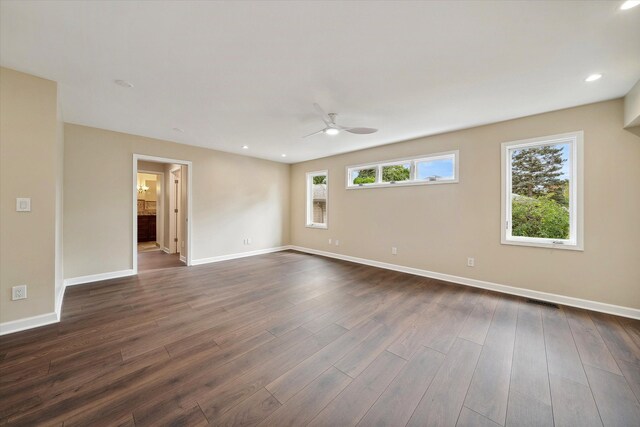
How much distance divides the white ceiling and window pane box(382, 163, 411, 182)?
50.9 inches

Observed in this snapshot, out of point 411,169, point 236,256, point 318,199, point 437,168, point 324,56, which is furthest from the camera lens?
point 318,199

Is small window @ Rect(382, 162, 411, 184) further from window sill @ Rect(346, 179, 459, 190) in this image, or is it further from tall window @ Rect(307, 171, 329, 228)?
tall window @ Rect(307, 171, 329, 228)

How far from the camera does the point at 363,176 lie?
533 cm

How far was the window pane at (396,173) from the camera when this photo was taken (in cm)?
457

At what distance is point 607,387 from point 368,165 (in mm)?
4288

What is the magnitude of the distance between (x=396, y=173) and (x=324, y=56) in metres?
3.14

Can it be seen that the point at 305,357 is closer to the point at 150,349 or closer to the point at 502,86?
the point at 150,349

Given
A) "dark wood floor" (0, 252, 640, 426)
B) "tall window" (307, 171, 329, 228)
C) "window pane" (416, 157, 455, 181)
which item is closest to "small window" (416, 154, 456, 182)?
"window pane" (416, 157, 455, 181)

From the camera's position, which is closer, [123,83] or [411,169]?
[123,83]

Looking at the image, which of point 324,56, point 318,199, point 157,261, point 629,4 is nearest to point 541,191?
point 629,4

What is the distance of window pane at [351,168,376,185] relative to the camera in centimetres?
515

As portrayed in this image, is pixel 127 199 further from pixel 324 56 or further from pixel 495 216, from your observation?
pixel 495 216

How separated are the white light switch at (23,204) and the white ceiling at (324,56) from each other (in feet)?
4.18

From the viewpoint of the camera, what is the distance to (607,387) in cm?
165
